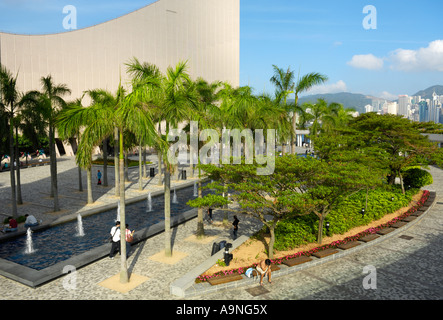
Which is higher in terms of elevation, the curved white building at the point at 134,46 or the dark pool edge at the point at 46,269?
the curved white building at the point at 134,46

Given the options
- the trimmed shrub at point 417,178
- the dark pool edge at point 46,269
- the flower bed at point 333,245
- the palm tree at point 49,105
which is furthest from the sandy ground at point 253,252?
the palm tree at point 49,105

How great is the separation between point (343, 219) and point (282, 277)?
24.4 feet

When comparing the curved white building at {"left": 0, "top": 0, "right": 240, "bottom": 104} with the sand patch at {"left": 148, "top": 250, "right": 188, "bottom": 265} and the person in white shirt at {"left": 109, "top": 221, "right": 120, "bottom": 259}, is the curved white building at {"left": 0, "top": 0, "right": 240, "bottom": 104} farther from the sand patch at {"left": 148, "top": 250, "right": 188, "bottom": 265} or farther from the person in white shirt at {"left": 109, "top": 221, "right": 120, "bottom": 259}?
the sand patch at {"left": 148, "top": 250, "right": 188, "bottom": 265}

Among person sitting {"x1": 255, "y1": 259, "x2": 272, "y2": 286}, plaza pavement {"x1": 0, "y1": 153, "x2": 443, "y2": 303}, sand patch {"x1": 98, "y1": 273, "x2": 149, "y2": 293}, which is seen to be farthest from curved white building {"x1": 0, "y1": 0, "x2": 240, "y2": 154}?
person sitting {"x1": 255, "y1": 259, "x2": 272, "y2": 286}

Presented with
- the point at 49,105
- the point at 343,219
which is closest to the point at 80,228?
Answer: the point at 49,105

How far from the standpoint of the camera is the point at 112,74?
60156 millimetres

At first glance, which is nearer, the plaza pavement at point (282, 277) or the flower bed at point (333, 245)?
the plaza pavement at point (282, 277)

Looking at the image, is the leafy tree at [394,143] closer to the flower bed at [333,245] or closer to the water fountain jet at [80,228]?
the flower bed at [333,245]

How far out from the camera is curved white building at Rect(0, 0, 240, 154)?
51.4 m

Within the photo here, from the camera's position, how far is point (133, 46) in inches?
2467

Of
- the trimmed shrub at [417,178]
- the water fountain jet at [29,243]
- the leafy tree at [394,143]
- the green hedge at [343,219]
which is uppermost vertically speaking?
the leafy tree at [394,143]

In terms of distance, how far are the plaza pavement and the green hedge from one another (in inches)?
74.1

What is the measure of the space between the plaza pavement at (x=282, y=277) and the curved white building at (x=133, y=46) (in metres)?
30.7

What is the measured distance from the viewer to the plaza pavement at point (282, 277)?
11016mm
